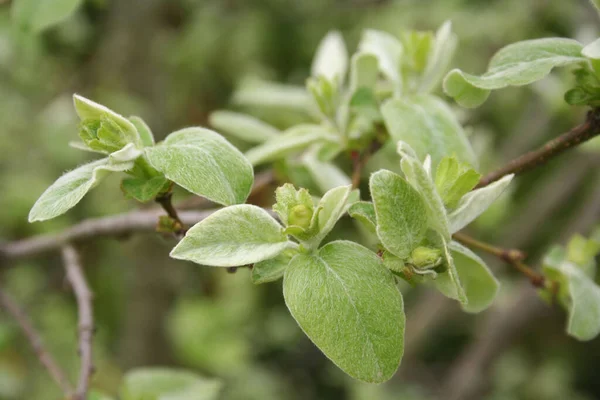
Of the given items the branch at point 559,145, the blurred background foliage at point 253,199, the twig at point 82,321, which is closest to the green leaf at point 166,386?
the twig at point 82,321

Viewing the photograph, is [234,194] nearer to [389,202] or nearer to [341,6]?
[389,202]

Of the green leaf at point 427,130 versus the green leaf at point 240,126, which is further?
the green leaf at point 240,126

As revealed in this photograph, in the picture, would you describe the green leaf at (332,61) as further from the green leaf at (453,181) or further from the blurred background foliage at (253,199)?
the blurred background foliage at (253,199)

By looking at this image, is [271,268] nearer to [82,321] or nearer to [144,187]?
[144,187]

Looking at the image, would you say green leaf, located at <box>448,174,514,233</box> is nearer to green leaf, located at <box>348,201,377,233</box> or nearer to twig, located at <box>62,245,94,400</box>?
green leaf, located at <box>348,201,377,233</box>

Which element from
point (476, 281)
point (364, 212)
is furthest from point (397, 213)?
point (476, 281)

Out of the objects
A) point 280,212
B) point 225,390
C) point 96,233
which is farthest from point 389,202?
point 225,390

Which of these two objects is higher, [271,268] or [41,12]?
[41,12]
